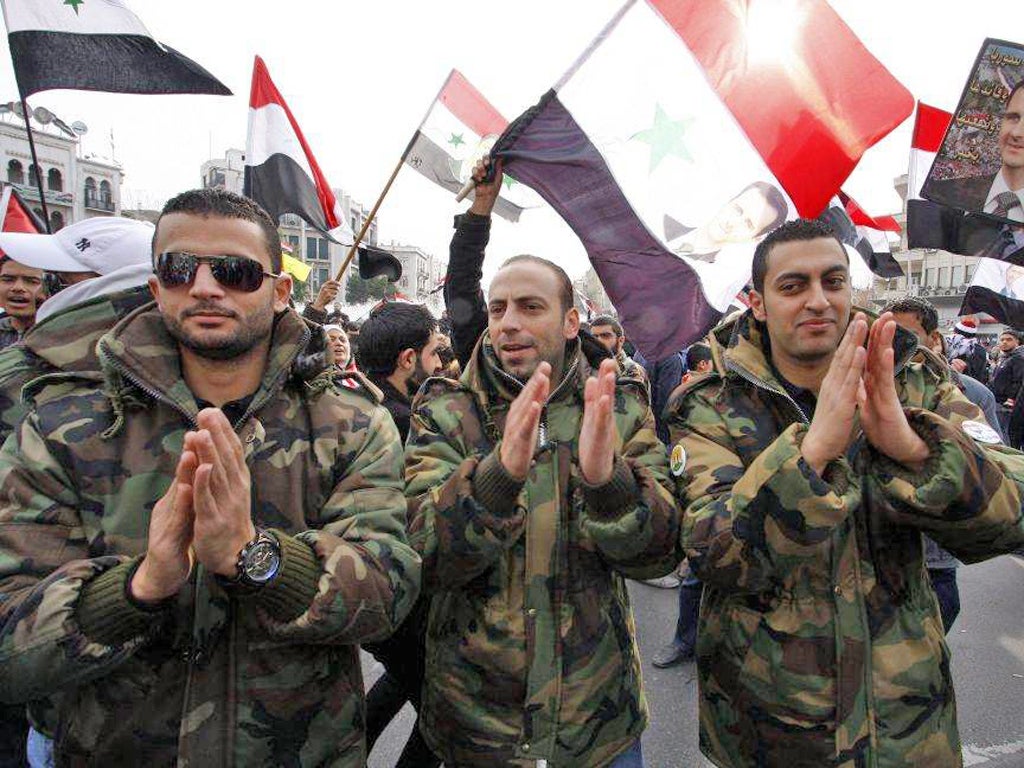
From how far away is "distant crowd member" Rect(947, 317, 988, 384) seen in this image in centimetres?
947

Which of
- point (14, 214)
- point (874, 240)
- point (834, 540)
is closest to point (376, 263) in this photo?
point (14, 214)

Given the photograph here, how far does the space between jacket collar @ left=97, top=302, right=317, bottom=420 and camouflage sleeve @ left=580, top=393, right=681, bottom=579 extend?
34.0 inches

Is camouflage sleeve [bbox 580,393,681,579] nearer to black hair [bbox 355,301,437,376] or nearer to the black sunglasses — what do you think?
the black sunglasses

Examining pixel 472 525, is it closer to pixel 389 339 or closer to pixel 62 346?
pixel 62 346

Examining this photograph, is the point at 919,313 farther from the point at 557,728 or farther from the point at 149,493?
the point at 149,493

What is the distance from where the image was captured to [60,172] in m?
44.9

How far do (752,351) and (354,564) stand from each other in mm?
1378

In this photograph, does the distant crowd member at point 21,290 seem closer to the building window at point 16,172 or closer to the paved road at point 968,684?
the paved road at point 968,684

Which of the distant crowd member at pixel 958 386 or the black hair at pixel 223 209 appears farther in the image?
the distant crowd member at pixel 958 386

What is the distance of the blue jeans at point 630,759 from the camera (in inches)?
77.7

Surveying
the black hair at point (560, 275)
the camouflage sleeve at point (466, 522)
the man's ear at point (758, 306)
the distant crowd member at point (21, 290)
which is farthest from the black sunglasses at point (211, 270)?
the distant crowd member at point (21, 290)

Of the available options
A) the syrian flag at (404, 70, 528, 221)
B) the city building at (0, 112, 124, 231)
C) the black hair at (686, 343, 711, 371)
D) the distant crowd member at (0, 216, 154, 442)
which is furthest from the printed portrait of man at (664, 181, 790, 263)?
the city building at (0, 112, 124, 231)

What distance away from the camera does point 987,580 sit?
17.8ft

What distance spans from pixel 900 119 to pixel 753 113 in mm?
624
